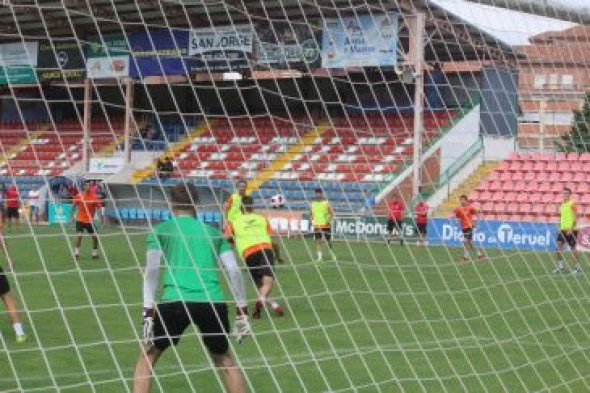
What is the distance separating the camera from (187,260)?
651cm

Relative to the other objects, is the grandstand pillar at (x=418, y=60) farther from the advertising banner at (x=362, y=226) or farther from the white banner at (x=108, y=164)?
the advertising banner at (x=362, y=226)

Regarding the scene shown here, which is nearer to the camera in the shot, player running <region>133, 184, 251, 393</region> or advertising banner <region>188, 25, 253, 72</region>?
player running <region>133, 184, 251, 393</region>

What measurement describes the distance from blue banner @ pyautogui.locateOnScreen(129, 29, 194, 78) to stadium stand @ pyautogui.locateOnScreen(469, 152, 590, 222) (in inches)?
205

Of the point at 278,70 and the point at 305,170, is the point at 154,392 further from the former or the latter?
the point at 305,170

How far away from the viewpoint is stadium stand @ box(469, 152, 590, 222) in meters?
14.7

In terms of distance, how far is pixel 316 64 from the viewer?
470 inches

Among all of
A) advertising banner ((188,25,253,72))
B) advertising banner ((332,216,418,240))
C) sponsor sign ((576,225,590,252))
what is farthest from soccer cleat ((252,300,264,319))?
advertising banner ((332,216,418,240))

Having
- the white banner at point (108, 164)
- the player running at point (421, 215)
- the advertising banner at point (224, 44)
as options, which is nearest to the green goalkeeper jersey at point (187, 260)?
the advertising banner at point (224, 44)

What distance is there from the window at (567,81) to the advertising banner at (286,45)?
235 centimetres

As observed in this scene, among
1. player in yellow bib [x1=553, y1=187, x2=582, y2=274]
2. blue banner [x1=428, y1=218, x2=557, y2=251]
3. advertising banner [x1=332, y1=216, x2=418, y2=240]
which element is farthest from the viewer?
advertising banner [x1=332, y1=216, x2=418, y2=240]

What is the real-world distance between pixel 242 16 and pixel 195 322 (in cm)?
528

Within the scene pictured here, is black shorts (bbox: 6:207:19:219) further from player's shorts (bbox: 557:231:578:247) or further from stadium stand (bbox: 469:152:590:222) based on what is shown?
player's shorts (bbox: 557:231:578:247)

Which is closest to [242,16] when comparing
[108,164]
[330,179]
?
[330,179]

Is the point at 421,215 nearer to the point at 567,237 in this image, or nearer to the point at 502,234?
the point at 502,234
